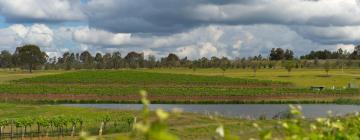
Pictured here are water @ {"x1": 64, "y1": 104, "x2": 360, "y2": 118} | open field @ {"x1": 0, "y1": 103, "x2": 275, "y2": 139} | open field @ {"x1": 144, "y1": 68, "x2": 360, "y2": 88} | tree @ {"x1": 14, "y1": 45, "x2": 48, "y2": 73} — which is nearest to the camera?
open field @ {"x1": 0, "y1": 103, "x2": 275, "y2": 139}

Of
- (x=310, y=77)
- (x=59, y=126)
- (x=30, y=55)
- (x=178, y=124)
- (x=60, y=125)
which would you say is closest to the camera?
(x=60, y=125)

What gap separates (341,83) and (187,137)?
3067 inches

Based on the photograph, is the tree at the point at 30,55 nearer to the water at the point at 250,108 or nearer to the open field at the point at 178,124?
the water at the point at 250,108

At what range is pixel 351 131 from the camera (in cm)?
729

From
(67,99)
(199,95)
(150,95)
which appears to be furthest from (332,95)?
(67,99)

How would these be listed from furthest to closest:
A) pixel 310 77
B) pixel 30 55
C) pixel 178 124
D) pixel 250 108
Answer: pixel 30 55 → pixel 310 77 → pixel 250 108 → pixel 178 124

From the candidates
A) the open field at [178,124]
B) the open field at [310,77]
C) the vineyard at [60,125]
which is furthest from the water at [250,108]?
the open field at [310,77]

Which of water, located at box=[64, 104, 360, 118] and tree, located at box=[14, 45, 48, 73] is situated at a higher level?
tree, located at box=[14, 45, 48, 73]

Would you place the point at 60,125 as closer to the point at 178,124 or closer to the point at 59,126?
the point at 59,126

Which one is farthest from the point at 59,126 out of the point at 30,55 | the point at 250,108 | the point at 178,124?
the point at 30,55

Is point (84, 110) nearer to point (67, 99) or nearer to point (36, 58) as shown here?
point (67, 99)

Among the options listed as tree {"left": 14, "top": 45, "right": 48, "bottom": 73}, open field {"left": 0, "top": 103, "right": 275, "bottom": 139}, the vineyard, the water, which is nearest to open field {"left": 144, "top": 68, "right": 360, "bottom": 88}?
the water

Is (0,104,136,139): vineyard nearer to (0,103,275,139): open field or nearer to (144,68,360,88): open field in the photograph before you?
(0,103,275,139): open field

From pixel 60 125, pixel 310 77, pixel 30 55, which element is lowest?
pixel 60 125
